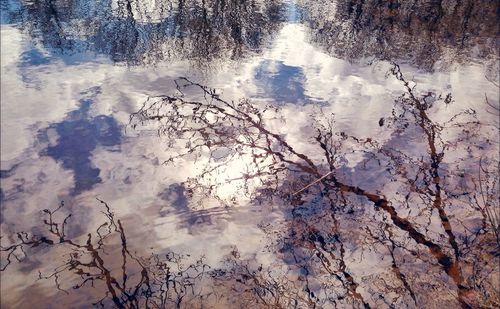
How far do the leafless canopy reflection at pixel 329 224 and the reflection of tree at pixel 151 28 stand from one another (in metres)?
1.56

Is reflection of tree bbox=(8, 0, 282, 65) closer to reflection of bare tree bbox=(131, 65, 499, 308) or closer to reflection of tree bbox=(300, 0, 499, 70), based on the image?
reflection of tree bbox=(300, 0, 499, 70)

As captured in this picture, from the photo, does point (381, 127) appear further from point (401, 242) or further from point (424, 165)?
point (401, 242)

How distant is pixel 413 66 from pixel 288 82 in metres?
2.29

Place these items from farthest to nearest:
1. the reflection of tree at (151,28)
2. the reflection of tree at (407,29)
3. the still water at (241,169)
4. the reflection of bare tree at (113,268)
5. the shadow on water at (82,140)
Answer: the reflection of tree at (407,29) < the reflection of tree at (151,28) < the shadow on water at (82,140) < the still water at (241,169) < the reflection of bare tree at (113,268)

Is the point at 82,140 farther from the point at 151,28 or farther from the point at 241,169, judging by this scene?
the point at 151,28

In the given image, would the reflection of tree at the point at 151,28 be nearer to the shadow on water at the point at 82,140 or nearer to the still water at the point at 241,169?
the still water at the point at 241,169

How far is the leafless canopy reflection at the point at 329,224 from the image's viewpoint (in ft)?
14.7

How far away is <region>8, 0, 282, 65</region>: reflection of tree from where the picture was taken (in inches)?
281

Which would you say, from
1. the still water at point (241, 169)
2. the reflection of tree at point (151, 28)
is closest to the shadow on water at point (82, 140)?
the still water at point (241, 169)

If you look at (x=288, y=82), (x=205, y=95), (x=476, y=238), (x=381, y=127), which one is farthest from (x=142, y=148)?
(x=476, y=238)

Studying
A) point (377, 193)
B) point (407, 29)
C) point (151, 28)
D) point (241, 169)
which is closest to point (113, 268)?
point (241, 169)

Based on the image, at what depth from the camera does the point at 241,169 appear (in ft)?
17.6

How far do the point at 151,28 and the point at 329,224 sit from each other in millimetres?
5046

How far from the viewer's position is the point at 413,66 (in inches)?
284
